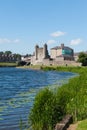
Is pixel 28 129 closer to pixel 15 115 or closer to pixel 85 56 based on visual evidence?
pixel 15 115

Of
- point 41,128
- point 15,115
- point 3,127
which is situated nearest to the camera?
point 41,128

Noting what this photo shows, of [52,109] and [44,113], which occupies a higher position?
[52,109]

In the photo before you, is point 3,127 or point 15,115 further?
point 15,115

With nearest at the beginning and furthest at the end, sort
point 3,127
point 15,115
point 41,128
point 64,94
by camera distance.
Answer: point 41,128 < point 3,127 < point 64,94 < point 15,115

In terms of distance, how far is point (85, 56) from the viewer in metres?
166

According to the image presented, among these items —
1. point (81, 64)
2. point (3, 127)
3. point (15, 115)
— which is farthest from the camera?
point (81, 64)

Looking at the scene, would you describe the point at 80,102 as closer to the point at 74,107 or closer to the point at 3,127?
the point at 74,107

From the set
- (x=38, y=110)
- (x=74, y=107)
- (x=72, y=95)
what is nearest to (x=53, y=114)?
(x=38, y=110)

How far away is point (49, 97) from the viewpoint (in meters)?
20.4

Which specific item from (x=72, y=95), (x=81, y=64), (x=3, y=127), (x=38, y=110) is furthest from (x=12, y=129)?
(x=81, y=64)

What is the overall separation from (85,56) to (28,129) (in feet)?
488

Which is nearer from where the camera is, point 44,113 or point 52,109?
point 44,113

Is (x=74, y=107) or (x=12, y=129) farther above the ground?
(x=74, y=107)

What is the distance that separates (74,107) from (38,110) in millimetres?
3313
